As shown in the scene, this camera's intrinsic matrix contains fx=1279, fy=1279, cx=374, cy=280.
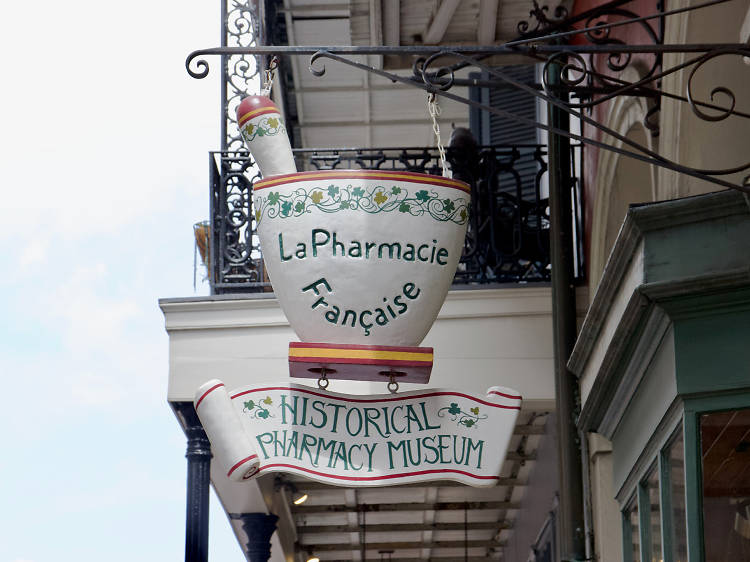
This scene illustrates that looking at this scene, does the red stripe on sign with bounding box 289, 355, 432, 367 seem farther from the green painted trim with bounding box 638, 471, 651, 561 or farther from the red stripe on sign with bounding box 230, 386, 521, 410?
the green painted trim with bounding box 638, 471, 651, 561

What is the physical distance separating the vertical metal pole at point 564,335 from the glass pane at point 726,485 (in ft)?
7.86

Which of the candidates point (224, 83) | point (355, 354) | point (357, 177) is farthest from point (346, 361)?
point (224, 83)

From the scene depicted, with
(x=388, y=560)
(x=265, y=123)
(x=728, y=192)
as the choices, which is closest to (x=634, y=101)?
(x=265, y=123)

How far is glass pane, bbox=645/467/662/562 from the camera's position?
4.45m

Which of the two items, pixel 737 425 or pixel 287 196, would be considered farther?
pixel 287 196

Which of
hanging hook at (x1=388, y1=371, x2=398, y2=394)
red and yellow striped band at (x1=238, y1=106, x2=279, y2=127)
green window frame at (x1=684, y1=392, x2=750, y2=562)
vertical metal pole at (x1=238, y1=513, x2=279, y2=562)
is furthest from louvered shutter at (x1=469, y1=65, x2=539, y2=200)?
green window frame at (x1=684, y1=392, x2=750, y2=562)

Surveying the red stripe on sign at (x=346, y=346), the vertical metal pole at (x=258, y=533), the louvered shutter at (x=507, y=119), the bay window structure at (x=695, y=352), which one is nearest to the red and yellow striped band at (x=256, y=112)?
the red stripe on sign at (x=346, y=346)

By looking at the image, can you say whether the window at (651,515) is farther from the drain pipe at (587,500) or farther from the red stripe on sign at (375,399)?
the drain pipe at (587,500)

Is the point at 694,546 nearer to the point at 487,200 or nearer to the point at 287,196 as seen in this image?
the point at 287,196

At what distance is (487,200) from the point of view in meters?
8.59

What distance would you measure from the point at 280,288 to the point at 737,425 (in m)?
1.79

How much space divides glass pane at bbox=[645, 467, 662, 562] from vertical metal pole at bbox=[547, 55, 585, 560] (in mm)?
1680

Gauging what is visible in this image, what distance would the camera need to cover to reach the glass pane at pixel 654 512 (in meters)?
4.45

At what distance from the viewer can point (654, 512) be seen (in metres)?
4.55
